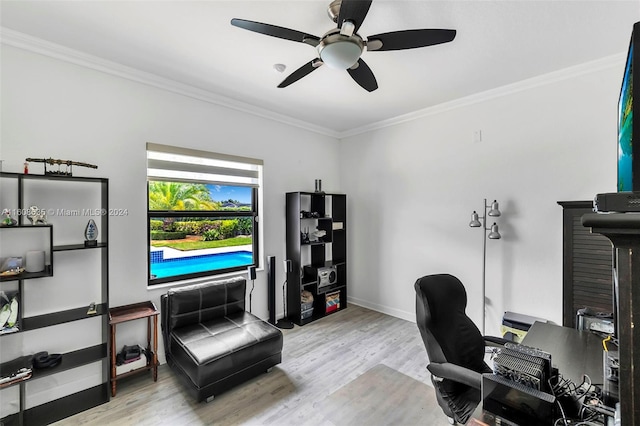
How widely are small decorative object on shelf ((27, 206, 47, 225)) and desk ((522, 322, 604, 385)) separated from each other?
3432 millimetres

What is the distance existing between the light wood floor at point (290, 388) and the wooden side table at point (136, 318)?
13 centimetres

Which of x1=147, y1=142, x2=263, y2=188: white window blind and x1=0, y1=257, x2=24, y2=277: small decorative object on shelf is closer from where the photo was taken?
x1=0, y1=257, x2=24, y2=277: small decorative object on shelf

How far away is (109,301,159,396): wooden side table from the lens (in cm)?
225

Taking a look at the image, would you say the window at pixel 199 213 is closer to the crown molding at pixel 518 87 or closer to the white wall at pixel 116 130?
the white wall at pixel 116 130

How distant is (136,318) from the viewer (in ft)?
7.67

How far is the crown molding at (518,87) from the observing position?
2.40m

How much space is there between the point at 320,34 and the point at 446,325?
225cm

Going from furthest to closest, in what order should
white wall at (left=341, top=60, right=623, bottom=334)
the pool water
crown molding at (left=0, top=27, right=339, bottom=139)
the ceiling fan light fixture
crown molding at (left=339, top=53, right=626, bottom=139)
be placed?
the pool water < white wall at (left=341, top=60, right=623, bottom=334) < crown molding at (left=339, top=53, right=626, bottom=139) < crown molding at (left=0, top=27, right=339, bottom=139) < the ceiling fan light fixture

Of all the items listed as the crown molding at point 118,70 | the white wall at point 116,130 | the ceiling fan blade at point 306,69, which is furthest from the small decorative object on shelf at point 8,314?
the ceiling fan blade at point 306,69

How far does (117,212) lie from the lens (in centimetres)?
253

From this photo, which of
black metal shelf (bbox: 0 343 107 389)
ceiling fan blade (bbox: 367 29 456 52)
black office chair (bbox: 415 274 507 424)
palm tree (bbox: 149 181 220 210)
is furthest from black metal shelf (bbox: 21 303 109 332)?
ceiling fan blade (bbox: 367 29 456 52)

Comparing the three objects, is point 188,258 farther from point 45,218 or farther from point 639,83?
point 639,83

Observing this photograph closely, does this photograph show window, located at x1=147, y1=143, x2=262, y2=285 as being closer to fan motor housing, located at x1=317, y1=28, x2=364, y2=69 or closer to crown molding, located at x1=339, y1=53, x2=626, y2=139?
fan motor housing, located at x1=317, y1=28, x2=364, y2=69

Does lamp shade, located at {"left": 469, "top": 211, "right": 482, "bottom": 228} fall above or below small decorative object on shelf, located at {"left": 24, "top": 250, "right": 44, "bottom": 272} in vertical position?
above
